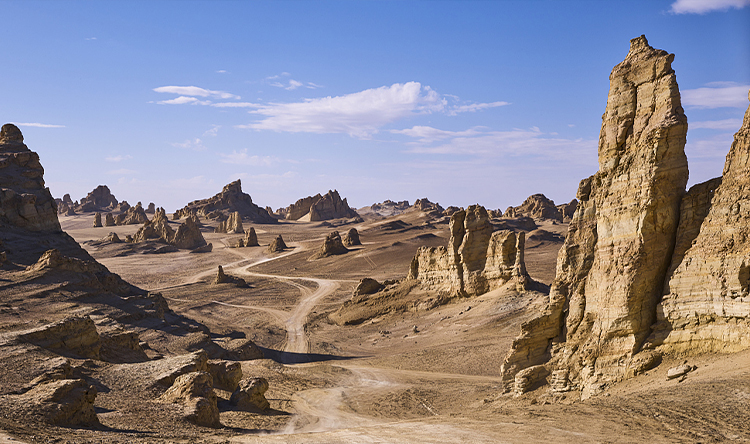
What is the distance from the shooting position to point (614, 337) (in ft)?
54.1

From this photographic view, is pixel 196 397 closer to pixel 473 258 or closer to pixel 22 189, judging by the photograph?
pixel 473 258

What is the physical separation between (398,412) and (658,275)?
10325 millimetres

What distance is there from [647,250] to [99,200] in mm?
176233

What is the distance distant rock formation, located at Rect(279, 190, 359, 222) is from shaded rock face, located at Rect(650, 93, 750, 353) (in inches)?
5097

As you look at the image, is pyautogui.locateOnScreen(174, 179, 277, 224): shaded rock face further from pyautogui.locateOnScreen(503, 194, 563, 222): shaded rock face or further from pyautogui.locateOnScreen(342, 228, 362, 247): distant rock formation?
pyautogui.locateOnScreen(503, 194, 563, 222): shaded rock face

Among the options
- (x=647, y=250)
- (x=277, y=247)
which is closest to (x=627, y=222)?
(x=647, y=250)

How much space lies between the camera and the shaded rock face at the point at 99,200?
164m

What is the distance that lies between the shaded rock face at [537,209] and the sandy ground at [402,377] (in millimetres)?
27845

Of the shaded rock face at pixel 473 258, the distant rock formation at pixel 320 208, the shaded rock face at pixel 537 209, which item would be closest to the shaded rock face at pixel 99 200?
the distant rock formation at pixel 320 208

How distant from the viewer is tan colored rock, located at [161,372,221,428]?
55.9ft

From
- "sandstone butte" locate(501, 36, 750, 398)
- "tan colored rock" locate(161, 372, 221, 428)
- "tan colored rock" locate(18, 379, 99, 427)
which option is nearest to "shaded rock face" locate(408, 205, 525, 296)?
"sandstone butte" locate(501, 36, 750, 398)

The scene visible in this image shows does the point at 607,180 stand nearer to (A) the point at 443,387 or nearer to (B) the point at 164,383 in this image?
(A) the point at 443,387

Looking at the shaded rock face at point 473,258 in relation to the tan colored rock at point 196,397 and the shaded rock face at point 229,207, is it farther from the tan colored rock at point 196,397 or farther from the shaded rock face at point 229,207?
the shaded rock face at point 229,207

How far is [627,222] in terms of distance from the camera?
16.7 meters
